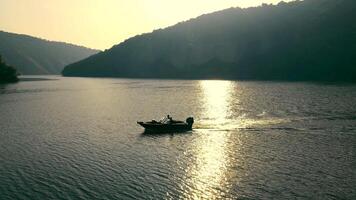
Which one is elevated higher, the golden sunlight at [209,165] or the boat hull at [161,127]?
the boat hull at [161,127]

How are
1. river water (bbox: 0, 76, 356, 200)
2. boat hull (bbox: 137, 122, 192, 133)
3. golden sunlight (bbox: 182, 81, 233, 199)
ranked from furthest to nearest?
1. boat hull (bbox: 137, 122, 192, 133)
2. golden sunlight (bbox: 182, 81, 233, 199)
3. river water (bbox: 0, 76, 356, 200)

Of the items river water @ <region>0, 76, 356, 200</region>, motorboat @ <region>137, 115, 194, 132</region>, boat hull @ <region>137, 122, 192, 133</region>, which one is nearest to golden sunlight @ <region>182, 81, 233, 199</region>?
river water @ <region>0, 76, 356, 200</region>

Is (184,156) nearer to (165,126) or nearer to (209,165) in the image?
(209,165)

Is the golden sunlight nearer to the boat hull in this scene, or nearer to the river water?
the river water

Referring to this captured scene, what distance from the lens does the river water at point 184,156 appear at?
1758 inches

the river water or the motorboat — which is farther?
the motorboat

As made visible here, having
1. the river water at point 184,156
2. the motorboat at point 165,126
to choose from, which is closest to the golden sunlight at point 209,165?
the river water at point 184,156

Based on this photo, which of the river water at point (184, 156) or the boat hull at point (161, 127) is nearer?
the river water at point (184, 156)

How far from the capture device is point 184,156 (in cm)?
6125

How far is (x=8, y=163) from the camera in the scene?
183 ft

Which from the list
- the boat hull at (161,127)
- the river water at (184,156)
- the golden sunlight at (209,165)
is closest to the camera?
the river water at (184,156)

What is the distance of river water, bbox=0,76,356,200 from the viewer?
147 feet

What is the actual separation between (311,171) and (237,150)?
15.6 meters

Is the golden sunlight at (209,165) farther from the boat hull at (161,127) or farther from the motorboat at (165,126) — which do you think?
the boat hull at (161,127)
